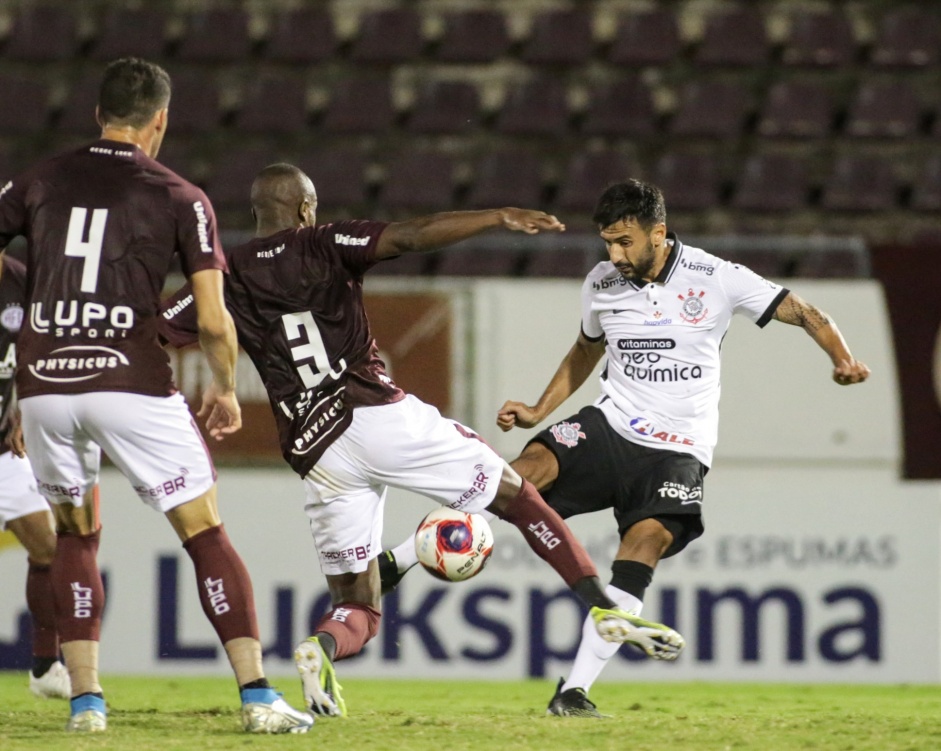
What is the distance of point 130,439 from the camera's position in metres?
4.65

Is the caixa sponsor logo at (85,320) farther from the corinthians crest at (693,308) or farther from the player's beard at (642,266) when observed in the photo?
the corinthians crest at (693,308)

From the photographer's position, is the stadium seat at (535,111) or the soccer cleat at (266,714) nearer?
the soccer cleat at (266,714)

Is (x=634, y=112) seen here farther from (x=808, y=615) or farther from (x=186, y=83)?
(x=808, y=615)

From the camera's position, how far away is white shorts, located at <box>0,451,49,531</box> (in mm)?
6805

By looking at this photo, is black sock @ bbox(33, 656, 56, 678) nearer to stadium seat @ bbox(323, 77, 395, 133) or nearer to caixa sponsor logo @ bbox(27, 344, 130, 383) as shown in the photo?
caixa sponsor logo @ bbox(27, 344, 130, 383)

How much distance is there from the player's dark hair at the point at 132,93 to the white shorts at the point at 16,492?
2.52m

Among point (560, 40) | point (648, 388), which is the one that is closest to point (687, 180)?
point (560, 40)

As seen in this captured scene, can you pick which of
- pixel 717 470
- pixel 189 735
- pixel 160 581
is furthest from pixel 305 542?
pixel 189 735

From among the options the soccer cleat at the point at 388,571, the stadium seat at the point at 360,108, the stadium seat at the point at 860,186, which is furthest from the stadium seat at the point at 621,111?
the soccer cleat at the point at 388,571

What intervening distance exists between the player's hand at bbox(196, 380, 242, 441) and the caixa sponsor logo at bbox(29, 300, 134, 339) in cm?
36

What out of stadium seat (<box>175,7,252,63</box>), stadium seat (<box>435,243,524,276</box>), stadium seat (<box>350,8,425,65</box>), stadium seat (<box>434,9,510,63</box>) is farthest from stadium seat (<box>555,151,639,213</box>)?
stadium seat (<box>175,7,252,63</box>)

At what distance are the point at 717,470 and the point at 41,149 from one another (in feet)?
22.1

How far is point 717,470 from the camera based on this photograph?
934 centimetres

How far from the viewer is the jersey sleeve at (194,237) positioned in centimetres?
470
